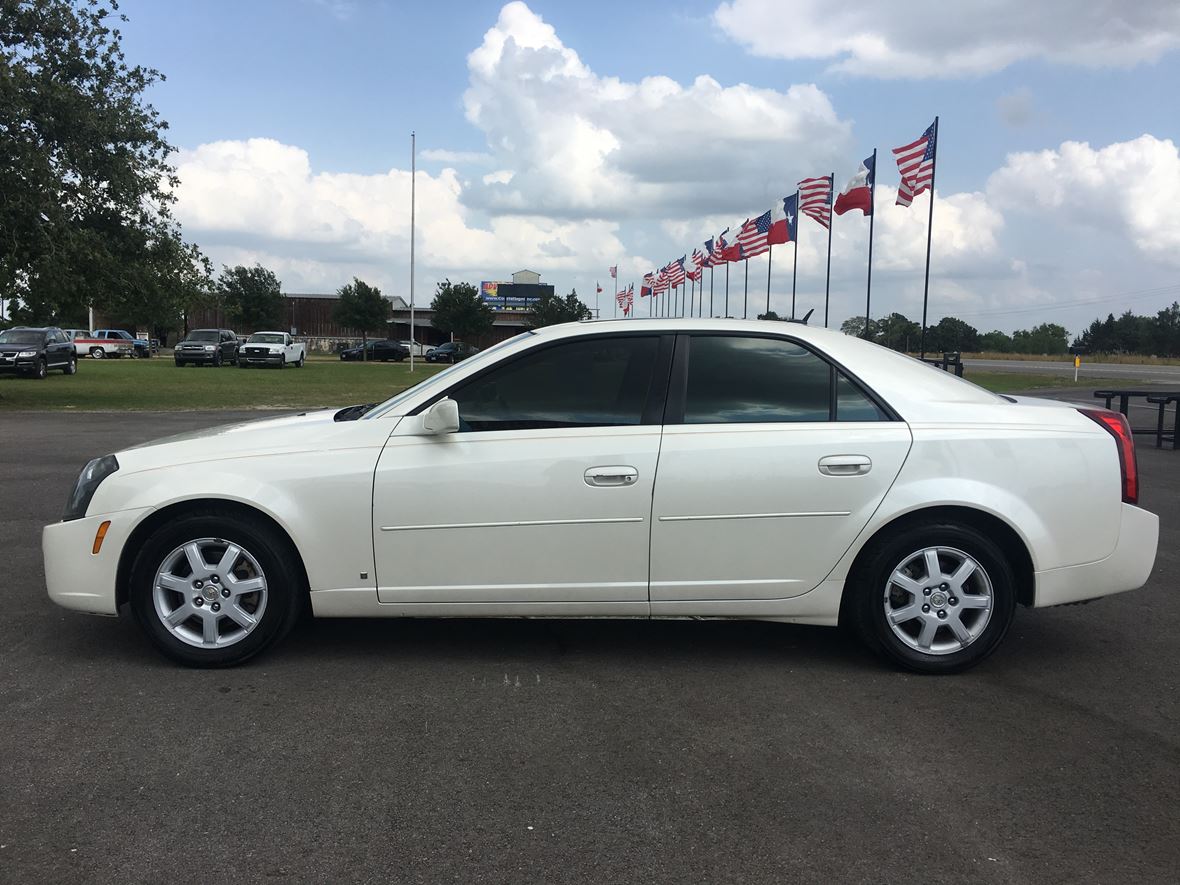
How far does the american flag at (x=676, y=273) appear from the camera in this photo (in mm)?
51750

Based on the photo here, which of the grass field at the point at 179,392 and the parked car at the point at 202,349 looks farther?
the parked car at the point at 202,349

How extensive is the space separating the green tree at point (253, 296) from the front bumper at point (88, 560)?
74.5 m

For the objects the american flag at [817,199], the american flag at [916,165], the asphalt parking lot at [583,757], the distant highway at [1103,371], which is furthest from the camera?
the distant highway at [1103,371]

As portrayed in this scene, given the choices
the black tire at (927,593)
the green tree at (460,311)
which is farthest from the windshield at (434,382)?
the green tree at (460,311)

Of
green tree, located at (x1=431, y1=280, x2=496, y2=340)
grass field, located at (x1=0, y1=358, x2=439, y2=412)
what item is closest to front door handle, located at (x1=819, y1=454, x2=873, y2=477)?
grass field, located at (x1=0, y1=358, x2=439, y2=412)

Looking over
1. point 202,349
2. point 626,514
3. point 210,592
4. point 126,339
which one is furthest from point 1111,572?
point 126,339

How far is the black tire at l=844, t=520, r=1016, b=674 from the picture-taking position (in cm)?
426

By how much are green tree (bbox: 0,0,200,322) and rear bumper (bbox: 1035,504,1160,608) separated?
18.9 metres

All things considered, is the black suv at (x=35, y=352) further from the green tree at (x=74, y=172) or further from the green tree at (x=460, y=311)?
the green tree at (x=460, y=311)

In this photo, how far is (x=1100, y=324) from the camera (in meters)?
123

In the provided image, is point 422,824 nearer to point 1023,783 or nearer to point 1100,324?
point 1023,783

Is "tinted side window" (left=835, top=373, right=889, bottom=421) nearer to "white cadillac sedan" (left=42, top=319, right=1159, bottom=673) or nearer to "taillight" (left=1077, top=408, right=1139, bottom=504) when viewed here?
"white cadillac sedan" (left=42, top=319, right=1159, bottom=673)

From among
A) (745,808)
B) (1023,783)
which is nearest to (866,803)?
(745,808)

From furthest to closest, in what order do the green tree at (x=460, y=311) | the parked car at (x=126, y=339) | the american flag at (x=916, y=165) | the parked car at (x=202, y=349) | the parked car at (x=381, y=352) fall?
the green tree at (x=460, y=311)
the parked car at (x=381, y=352)
the parked car at (x=126, y=339)
the parked car at (x=202, y=349)
the american flag at (x=916, y=165)
